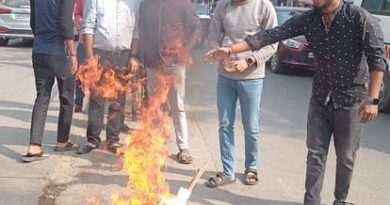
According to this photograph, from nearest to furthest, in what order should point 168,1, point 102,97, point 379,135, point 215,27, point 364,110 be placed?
point 364,110 → point 215,27 → point 168,1 → point 102,97 → point 379,135

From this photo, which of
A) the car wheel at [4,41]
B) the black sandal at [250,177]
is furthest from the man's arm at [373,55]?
the car wheel at [4,41]

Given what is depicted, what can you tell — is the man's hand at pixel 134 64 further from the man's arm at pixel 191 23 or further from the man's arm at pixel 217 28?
the man's arm at pixel 217 28

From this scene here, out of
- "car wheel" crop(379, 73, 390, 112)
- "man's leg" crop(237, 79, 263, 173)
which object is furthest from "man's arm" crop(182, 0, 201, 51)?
"car wheel" crop(379, 73, 390, 112)

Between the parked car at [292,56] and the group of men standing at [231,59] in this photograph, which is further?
the parked car at [292,56]

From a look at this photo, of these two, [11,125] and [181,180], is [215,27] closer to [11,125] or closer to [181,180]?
[181,180]

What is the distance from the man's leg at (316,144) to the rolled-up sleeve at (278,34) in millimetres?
568

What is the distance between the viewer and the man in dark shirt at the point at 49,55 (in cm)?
557

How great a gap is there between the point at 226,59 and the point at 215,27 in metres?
0.53

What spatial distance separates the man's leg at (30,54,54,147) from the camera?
5.69m

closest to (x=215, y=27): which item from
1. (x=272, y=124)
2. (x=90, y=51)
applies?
(x=90, y=51)

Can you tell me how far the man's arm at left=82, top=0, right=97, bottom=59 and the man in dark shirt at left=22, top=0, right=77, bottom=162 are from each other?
197 millimetres

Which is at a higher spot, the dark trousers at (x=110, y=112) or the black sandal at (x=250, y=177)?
the dark trousers at (x=110, y=112)

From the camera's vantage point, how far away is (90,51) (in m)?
5.77

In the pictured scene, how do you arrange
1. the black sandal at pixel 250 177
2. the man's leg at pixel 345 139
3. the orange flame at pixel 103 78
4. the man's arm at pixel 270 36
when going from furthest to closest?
the orange flame at pixel 103 78 < the black sandal at pixel 250 177 < the man's arm at pixel 270 36 < the man's leg at pixel 345 139
